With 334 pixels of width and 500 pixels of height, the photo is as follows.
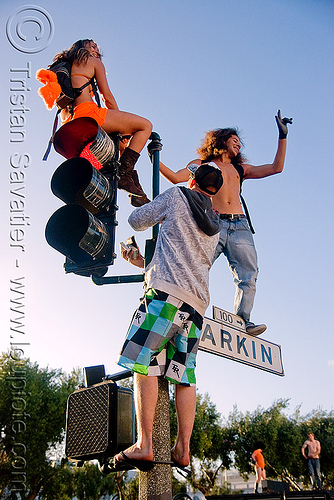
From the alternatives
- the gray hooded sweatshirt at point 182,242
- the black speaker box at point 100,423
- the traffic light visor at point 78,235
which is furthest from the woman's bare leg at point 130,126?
the black speaker box at point 100,423

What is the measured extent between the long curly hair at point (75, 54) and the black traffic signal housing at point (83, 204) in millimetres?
989

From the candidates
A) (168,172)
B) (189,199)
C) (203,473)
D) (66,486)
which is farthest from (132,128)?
(203,473)

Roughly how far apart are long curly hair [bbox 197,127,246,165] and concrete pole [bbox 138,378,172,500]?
12.6 ft

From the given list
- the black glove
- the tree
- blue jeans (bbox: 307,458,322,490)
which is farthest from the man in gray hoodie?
the tree

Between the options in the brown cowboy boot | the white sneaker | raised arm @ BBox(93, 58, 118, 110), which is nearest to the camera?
the brown cowboy boot

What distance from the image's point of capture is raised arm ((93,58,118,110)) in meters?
3.79

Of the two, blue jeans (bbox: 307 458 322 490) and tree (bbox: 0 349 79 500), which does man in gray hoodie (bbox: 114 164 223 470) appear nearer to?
blue jeans (bbox: 307 458 322 490)

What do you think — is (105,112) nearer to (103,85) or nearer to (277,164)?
(103,85)

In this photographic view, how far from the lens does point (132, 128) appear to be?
3.59 m

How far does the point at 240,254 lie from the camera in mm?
5137

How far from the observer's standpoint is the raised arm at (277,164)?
5223 millimetres

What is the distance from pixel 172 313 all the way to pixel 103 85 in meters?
2.13

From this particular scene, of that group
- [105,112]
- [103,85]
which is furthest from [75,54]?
[105,112]

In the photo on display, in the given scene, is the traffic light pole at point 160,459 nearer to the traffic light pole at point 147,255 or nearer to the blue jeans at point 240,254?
the traffic light pole at point 147,255
